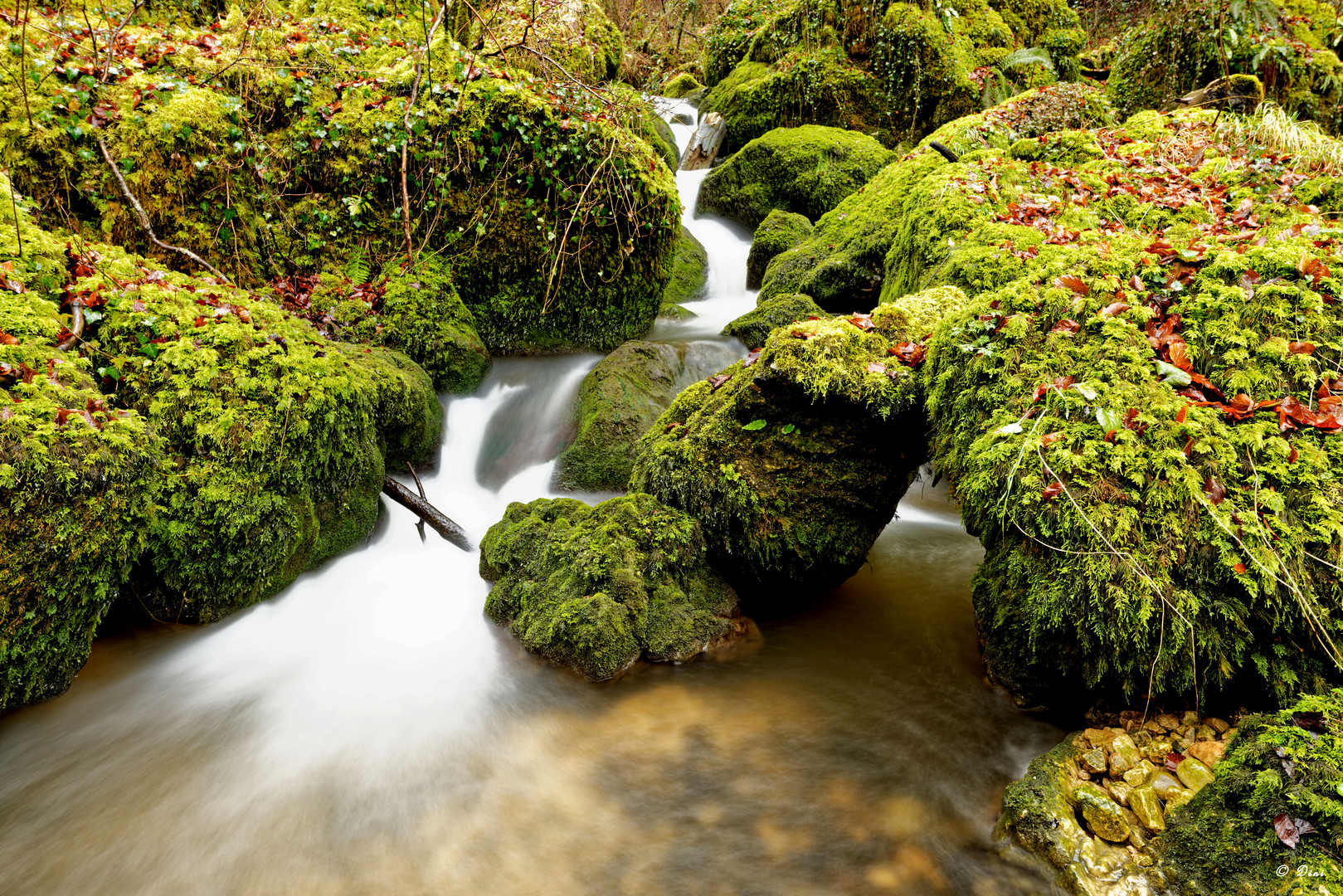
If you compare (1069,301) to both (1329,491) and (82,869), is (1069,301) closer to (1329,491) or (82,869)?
(1329,491)

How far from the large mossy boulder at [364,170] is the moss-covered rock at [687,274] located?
1.90 m

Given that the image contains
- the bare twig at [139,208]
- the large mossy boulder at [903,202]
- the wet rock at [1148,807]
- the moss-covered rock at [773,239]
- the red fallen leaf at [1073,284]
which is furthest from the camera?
the moss-covered rock at [773,239]

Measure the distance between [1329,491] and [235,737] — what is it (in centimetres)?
516

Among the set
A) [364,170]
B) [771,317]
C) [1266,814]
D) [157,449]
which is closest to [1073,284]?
[1266,814]

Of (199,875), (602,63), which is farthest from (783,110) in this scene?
(199,875)

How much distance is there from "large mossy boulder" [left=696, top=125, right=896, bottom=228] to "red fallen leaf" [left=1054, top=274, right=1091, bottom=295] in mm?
7071

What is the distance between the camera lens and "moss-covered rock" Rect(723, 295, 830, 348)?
6.65 m

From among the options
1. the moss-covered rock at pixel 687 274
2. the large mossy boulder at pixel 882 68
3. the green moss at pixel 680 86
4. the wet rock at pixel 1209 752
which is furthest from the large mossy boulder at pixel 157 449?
the green moss at pixel 680 86

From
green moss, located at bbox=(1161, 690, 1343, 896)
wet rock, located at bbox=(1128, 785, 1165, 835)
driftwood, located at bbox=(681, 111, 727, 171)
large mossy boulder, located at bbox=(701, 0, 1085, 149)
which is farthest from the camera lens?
driftwood, located at bbox=(681, 111, 727, 171)

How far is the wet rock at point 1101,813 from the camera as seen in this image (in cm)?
243

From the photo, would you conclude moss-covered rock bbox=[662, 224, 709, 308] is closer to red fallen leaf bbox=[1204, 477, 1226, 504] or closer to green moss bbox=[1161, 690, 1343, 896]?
red fallen leaf bbox=[1204, 477, 1226, 504]

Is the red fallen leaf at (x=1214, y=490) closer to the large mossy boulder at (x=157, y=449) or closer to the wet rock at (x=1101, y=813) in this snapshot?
the wet rock at (x=1101, y=813)

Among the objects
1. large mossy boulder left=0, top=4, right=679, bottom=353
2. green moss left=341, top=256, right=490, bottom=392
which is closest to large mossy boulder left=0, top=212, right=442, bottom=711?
green moss left=341, top=256, right=490, bottom=392

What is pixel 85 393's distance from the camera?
3.37 metres
